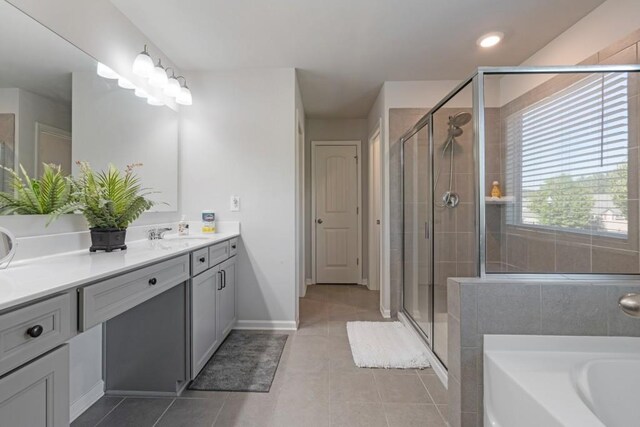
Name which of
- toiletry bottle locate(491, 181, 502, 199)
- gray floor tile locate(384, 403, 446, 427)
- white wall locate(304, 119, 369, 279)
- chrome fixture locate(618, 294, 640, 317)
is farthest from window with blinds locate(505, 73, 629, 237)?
white wall locate(304, 119, 369, 279)

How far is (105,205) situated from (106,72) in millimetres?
876

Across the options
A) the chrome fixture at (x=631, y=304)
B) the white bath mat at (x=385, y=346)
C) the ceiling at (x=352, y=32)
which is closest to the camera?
the chrome fixture at (x=631, y=304)

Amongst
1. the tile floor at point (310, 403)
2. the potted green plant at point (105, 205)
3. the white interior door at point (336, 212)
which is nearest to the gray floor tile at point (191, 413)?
the tile floor at point (310, 403)

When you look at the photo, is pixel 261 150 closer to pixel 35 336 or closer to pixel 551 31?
pixel 35 336

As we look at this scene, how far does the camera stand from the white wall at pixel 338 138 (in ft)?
13.8

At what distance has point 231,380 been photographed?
5.96 feet

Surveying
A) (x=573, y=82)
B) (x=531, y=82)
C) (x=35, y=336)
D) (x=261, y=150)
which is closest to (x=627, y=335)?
(x=573, y=82)

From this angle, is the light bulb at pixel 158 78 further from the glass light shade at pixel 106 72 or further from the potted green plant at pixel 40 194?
the potted green plant at pixel 40 194

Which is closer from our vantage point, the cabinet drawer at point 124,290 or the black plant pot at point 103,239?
the cabinet drawer at point 124,290

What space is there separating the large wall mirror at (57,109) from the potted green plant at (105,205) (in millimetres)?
102

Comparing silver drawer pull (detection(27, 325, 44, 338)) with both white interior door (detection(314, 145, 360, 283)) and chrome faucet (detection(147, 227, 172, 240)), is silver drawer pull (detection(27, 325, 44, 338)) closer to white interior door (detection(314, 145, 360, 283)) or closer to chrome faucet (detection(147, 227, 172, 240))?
chrome faucet (detection(147, 227, 172, 240))

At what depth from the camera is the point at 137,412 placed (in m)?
1.54

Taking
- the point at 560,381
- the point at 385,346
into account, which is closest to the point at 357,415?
the point at 385,346

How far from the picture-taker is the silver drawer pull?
0.76 meters
